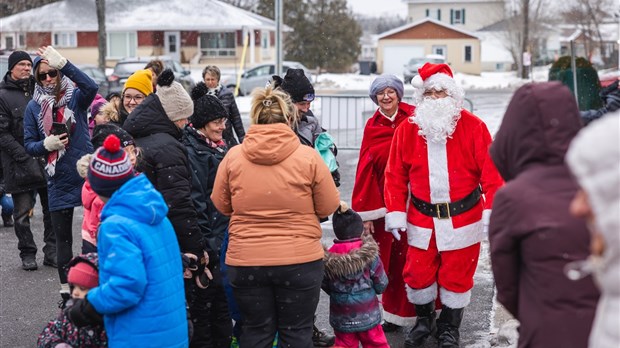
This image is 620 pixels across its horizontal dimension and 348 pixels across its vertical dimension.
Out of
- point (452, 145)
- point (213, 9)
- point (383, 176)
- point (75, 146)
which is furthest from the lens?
point (213, 9)

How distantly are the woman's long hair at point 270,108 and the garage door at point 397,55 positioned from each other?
64625 mm

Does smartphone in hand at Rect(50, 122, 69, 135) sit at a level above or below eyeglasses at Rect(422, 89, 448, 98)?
below

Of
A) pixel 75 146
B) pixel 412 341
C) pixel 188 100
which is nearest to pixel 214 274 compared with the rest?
pixel 188 100

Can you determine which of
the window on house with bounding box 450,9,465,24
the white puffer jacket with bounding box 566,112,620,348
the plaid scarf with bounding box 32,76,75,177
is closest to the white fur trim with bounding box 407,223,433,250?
the plaid scarf with bounding box 32,76,75,177

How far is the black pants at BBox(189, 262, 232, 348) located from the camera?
5.80m

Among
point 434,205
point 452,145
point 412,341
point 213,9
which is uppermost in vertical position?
point 213,9

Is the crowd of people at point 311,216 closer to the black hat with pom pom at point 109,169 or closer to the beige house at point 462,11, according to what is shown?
the black hat with pom pom at point 109,169

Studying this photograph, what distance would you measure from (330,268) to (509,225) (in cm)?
228

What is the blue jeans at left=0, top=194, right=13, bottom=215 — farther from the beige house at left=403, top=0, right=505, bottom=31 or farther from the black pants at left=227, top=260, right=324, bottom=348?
the beige house at left=403, top=0, right=505, bottom=31

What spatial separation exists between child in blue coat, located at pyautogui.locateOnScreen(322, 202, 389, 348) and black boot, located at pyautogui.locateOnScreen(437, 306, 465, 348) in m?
0.64

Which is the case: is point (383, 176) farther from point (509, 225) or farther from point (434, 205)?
point (509, 225)

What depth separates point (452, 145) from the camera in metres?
6.11

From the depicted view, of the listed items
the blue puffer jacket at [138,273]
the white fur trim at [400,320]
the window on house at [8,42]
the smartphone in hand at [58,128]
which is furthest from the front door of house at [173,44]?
the blue puffer jacket at [138,273]

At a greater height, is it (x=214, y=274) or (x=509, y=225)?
(x=509, y=225)
